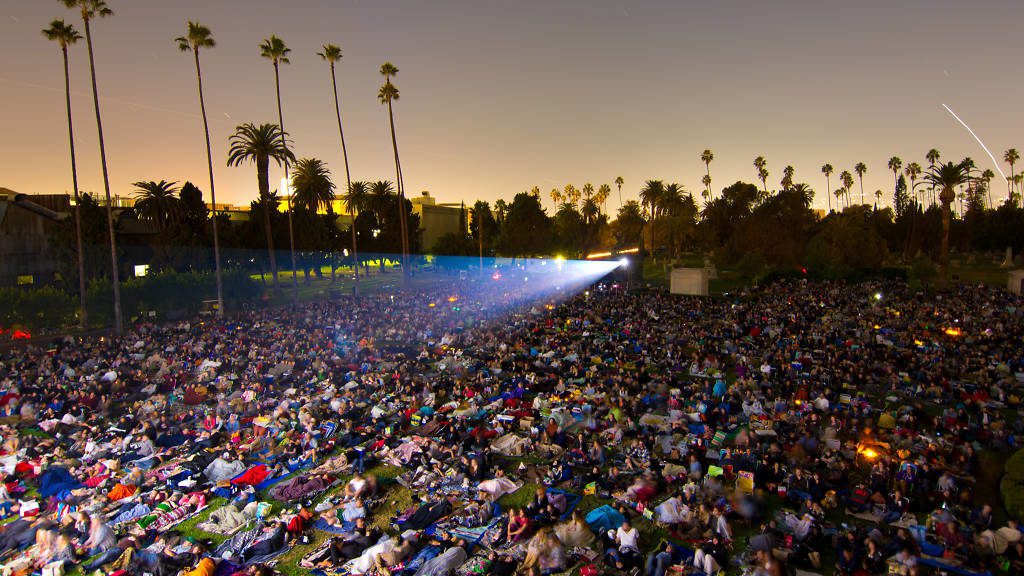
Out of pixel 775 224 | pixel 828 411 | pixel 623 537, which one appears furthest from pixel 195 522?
pixel 775 224

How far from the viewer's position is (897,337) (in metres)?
21.8

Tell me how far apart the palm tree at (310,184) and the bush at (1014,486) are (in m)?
53.8

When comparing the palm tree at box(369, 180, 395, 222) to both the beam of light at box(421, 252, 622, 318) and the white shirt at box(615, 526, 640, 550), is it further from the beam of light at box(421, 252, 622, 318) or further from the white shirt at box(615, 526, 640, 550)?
the white shirt at box(615, 526, 640, 550)

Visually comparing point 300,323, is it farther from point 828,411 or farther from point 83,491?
point 828,411

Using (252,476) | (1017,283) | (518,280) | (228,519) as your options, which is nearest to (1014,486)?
(228,519)

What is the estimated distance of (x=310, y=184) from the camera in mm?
53625

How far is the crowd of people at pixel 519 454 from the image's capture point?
837 cm

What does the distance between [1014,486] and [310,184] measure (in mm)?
54289

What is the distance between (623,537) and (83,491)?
33.5 feet

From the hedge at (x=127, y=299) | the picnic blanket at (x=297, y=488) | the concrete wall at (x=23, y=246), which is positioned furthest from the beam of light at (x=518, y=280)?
the concrete wall at (x=23, y=246)

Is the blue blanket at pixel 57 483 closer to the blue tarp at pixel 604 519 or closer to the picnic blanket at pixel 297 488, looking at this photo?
the picnic blanket at pixel 297 488

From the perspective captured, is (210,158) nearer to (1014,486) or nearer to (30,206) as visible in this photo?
(30,206)

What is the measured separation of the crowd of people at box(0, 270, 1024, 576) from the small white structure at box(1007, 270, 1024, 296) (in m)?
14.1

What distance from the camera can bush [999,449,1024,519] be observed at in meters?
9.05
